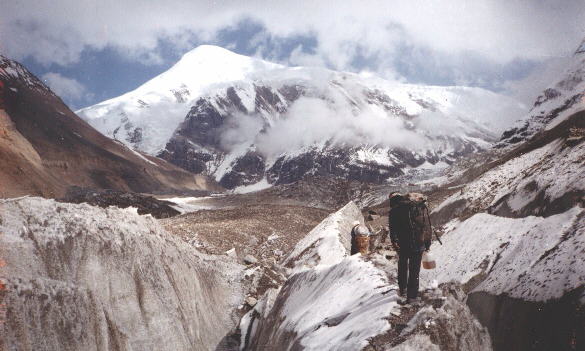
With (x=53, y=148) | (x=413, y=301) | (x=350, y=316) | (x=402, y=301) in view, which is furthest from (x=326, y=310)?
(x=53, y=148)

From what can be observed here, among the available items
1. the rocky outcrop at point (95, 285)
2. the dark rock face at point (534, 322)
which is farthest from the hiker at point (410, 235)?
the rocky outcrop at point (95, 285)

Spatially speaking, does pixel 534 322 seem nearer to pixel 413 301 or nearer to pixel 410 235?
pixel 413 301

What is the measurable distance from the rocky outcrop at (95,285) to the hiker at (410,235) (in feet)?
21.5

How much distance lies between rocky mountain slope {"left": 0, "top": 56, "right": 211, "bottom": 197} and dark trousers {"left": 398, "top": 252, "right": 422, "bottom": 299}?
6689 cm

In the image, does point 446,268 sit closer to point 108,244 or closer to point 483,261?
point 483,261

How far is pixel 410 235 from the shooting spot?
20.6 ft

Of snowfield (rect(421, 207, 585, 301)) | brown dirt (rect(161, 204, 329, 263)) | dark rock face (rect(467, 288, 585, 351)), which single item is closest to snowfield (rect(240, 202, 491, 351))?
dark rock face (rect(467, 288, 585, 351))

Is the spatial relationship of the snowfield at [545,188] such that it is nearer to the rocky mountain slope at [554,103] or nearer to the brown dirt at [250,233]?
the brown dirt at [250,233]

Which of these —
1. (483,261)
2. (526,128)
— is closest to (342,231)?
(483,261)

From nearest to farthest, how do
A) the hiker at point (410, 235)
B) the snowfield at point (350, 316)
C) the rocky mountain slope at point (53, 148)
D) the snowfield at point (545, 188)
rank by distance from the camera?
1. the snowfield at point (350, 316)
2. the hiker at point (410, 235)
3. the snowfield at point (545, 188)
4. the rocky mountain slope at point (53, 148)

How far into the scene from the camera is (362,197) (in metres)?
76.0

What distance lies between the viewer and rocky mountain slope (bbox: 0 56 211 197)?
226 ft

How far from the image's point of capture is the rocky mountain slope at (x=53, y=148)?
6888cm

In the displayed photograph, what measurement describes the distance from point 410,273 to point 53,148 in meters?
115
